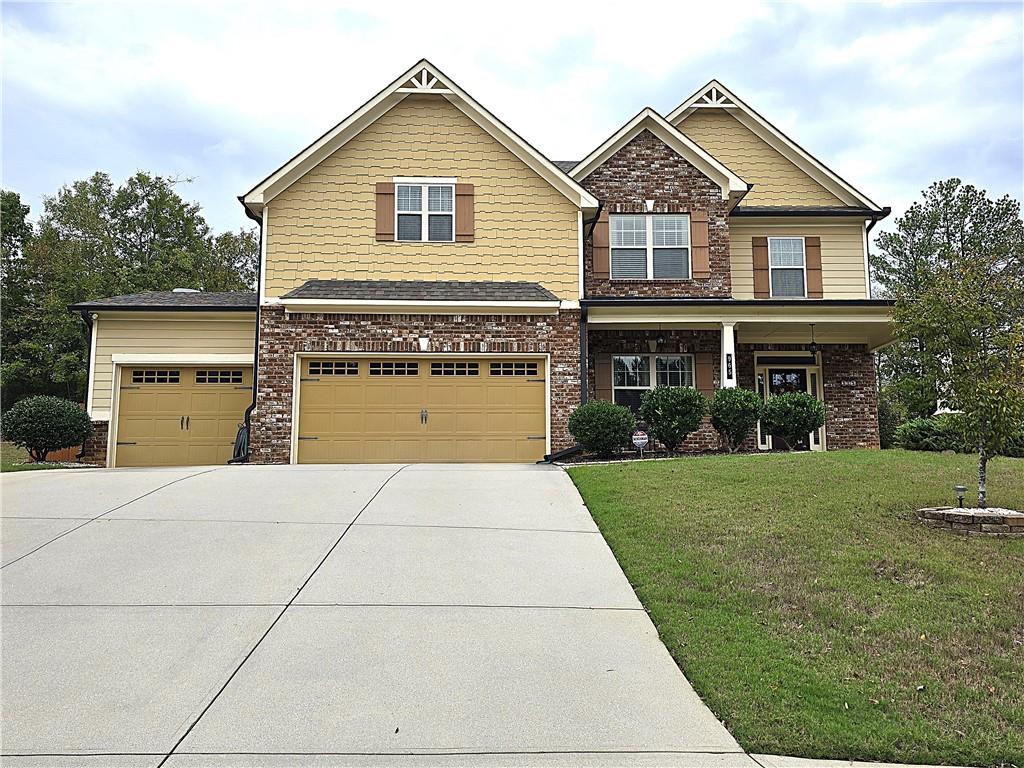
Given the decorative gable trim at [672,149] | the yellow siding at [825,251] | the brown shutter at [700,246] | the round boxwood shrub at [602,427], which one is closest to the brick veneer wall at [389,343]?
the round boxwood shrub at [602,427]

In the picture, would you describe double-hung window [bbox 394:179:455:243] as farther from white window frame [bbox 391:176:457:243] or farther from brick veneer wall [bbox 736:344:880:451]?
brick veneer wall [bbox 736:344:880:451]

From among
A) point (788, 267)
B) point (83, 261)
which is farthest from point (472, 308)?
point (83, 261)

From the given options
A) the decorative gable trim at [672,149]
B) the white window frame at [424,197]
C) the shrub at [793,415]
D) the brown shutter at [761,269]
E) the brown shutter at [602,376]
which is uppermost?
the decorative gable trim at [672,149]

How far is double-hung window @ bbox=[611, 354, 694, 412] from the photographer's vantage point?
16.6 meters

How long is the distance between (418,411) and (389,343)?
1498 mm

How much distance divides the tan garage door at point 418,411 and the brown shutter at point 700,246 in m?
4.64

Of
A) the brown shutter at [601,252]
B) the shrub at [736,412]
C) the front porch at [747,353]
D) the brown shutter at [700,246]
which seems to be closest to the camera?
the shrub at [736,412]

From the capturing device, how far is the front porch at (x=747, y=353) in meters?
15.0

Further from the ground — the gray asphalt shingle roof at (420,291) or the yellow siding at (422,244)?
the yellow siding at (422,244)

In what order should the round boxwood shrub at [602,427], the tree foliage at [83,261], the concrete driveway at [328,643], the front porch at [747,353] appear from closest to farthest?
the concrete driveway at [328,643], the round boxwood shrub at [602,427], the front porch at [747,353], the tree foliage at [83,261]

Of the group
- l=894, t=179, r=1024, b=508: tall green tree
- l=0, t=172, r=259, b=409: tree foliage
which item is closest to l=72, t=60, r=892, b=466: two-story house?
l=894, t=179, r=1024, b=508: tall green tree

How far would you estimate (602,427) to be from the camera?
13562 mm

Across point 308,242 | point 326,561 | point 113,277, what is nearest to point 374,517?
point 326,561

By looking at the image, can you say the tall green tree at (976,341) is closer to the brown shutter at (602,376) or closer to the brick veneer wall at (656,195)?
the brick veneer wall at (656,195)
